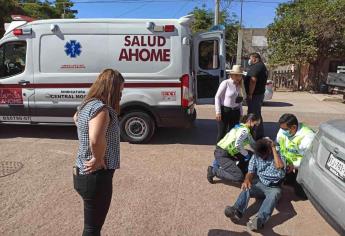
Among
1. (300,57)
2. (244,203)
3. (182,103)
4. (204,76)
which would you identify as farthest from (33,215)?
(300,57)

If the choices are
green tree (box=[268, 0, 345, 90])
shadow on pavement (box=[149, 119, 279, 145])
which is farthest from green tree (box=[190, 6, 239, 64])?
shadow on pavement (box=[149, 119, 279, 145])

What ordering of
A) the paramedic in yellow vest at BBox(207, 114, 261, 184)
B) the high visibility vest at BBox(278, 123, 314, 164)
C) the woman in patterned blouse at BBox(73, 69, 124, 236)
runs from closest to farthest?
the woman in patterned blouse at BBox(73, 69, 124, 236)
the high visibility vest at BBox(278, 123, 314, 164)
the paramedic in yellow vest at BBox(207, 114, 261, 184)

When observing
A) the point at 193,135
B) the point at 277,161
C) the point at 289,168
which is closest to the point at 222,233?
the point at 277,161

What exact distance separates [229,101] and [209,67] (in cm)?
226

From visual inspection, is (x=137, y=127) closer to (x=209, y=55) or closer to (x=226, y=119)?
(x=226, y=119)

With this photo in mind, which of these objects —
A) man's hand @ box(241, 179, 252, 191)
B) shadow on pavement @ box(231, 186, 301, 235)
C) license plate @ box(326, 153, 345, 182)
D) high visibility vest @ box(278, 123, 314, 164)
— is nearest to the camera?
license plate @ box(326, 153, 345, 182)

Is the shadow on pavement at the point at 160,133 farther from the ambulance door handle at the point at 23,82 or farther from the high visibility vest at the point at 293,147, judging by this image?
the high visibility vest at the point at 293,147

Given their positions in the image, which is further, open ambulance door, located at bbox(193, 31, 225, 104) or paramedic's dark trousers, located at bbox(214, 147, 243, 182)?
open ambulance door, located at bbox(193, 31, 225, 104)

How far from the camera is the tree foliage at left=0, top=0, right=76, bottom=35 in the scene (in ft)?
102

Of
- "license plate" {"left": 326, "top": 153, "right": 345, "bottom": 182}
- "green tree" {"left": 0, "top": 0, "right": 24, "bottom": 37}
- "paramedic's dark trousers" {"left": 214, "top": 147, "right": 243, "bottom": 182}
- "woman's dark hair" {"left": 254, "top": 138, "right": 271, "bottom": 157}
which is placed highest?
"green tree" {"left": 0, "top": 0, "right": 24, "bottom": 37}

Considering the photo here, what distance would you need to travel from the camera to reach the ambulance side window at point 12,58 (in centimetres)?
754

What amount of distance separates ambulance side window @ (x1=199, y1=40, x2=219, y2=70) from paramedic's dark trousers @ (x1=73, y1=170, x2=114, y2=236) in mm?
5759

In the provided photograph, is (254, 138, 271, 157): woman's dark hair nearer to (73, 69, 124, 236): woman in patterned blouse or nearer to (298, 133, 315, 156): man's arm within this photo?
(298, 133, 315, 156): man's arm

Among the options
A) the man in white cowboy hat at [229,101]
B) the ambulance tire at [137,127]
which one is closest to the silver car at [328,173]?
the man in white cowboy hat at [229,101]
